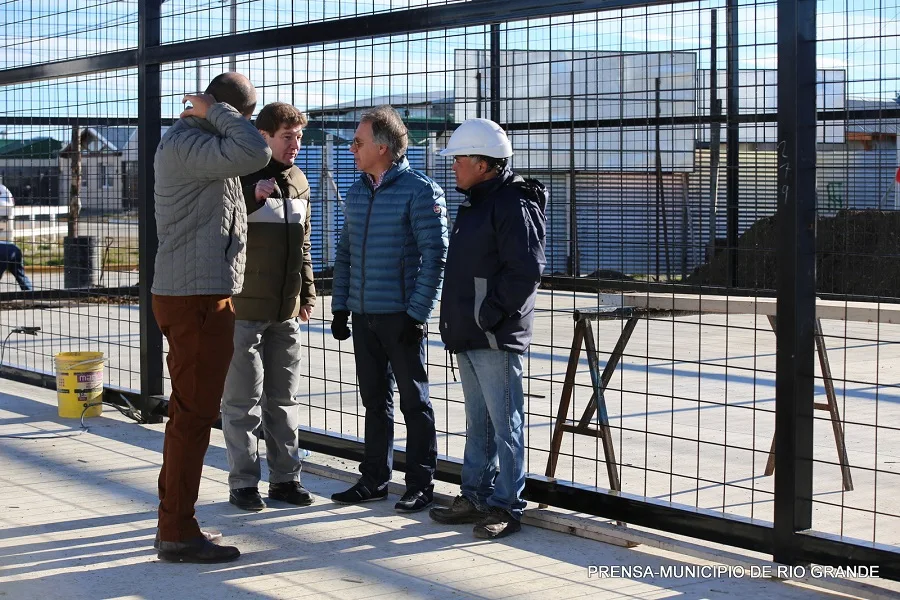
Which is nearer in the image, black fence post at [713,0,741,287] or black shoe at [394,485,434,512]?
black fence post at [713,0,741,287]

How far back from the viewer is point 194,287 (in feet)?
16.1

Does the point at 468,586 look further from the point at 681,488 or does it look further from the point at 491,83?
the point at 491,83

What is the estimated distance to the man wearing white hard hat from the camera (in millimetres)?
5137

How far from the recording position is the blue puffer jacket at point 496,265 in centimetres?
512

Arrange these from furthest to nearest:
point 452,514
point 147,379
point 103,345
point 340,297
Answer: point 103,345
point 147,379
point 340,297
point 452,514

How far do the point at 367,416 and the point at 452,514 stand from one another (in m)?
0.76

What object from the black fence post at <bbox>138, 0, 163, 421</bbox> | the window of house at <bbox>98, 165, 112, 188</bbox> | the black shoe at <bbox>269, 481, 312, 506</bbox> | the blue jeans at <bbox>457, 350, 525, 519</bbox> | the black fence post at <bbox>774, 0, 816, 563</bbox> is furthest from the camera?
the window of house at <bbox>98, 165, 112, 188</bbox>

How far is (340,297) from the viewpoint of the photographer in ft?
19.6

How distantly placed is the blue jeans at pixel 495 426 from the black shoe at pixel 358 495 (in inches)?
25.5

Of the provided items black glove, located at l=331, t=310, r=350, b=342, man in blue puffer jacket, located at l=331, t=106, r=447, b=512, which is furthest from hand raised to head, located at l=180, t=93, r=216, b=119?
black glove, located at l=331, t=310, r=350, b=342

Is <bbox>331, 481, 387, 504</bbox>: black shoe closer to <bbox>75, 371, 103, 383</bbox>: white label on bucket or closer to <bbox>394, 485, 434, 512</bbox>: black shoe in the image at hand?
<bbox>394, 485, 434, 512</bbox>: black shoe

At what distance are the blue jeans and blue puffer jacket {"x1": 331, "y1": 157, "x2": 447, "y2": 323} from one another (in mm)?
441

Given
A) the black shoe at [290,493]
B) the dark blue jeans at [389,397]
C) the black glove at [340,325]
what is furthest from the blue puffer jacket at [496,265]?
the black shoe at [290,493]

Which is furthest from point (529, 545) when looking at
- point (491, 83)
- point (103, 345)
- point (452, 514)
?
point (103, 345)
